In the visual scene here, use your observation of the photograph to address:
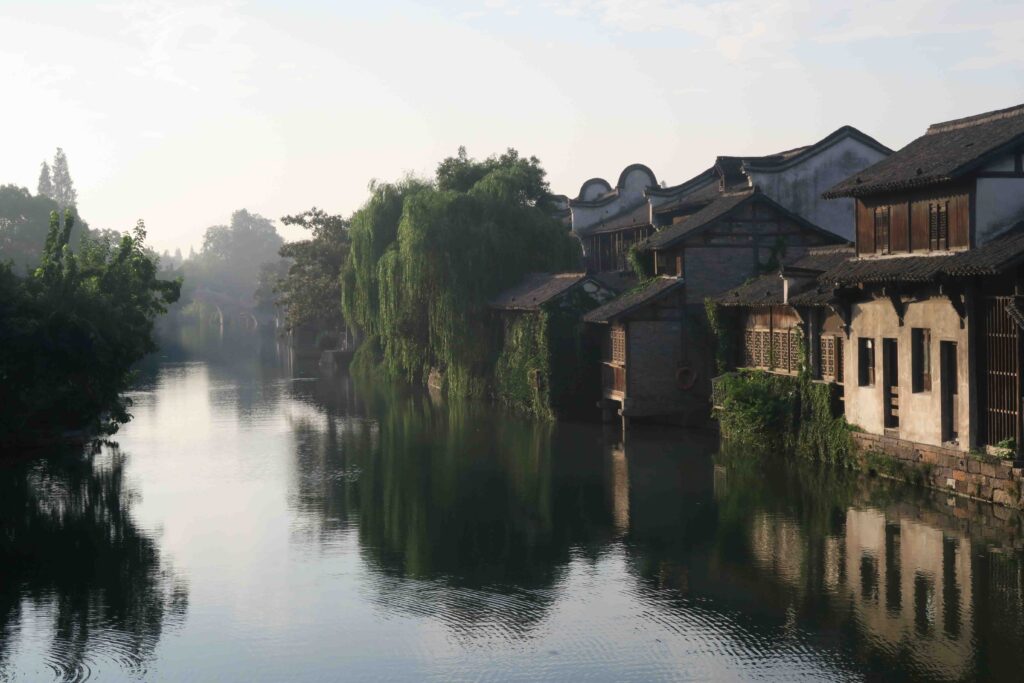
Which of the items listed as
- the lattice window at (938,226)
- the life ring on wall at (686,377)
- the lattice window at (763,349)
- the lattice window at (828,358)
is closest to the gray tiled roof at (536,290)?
the life ring on wall at (686,377)

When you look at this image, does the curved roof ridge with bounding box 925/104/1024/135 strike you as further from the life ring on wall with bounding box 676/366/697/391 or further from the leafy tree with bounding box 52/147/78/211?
the leafy tree with bounding box 52/147/78/211

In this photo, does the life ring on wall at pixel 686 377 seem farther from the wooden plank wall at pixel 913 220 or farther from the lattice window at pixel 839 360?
the wooden plank wall at pixel 913 220

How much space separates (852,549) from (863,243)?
9.72m

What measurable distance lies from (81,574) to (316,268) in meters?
54.1

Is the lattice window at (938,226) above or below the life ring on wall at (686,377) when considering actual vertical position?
above

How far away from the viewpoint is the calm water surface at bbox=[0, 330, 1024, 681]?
1542cm

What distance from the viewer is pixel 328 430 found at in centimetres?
3969

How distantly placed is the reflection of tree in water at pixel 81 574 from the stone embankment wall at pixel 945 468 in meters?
14.1

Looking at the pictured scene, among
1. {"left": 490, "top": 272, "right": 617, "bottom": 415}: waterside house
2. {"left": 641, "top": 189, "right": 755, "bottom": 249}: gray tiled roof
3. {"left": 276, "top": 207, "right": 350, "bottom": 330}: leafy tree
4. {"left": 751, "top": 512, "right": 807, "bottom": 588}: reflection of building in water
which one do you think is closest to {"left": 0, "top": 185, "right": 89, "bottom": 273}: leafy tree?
{"left": 276, "top": 207, "right": 350, "bottom": 330}: leafy tree

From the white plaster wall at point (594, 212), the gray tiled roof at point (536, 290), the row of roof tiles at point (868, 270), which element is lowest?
the row of roof tiles at point (868, 270)

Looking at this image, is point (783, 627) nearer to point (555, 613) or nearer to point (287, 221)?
point (555, 613)

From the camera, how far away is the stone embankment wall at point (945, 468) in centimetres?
2269

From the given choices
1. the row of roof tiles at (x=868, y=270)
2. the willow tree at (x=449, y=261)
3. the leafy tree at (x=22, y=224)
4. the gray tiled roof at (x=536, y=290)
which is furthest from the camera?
the leafy tree at (x=22, y=224)

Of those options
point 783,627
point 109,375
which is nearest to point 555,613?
point 783,627
